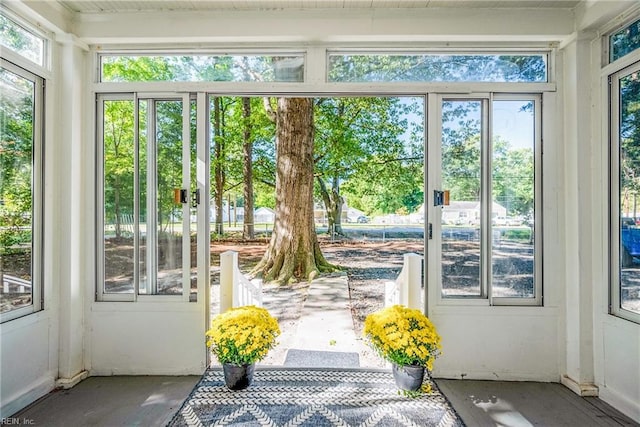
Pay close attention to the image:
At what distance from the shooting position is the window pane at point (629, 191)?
200 centimetres

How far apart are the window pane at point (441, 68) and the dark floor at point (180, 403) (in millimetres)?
2115

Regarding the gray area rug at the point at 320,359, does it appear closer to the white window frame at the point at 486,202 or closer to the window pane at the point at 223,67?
the white window frame at the point at 486,202

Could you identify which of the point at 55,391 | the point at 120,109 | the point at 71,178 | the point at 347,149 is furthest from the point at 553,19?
the point at 347,149

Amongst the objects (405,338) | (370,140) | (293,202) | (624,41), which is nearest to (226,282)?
(405,338)

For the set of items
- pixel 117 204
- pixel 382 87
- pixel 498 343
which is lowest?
pixel 498 343

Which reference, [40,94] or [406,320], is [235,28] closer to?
[40,94]

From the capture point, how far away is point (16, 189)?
2062mm

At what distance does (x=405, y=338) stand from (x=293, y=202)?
3.51 meters

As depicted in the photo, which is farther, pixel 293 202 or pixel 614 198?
pixel 293 202

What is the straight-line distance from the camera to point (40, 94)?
2197 millimetres

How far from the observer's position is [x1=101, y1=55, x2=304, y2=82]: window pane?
2.38 meters

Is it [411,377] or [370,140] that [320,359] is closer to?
[411,377]

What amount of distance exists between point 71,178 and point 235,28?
150 cm

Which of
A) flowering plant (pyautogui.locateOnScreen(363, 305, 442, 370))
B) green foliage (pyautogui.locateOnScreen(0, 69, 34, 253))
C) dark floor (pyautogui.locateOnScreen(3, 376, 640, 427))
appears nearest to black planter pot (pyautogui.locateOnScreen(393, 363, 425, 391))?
flowering plant (pyautogui.locateOnScreen(363, 305, 442, 370))
